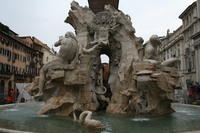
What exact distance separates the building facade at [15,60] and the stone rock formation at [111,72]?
2444 cm

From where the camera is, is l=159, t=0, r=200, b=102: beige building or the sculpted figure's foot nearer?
the sculpted figure's foot

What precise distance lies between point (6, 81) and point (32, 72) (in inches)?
477

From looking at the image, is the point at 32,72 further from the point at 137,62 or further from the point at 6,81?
the point at 137,62

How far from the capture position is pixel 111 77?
10.9 meters

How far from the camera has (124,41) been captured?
10828 millimetres

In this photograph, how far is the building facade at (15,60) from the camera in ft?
123

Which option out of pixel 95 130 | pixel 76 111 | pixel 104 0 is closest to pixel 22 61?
pixel 104 0

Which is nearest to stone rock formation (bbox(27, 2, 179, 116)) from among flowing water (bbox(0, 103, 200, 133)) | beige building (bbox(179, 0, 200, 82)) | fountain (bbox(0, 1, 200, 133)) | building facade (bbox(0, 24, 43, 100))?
fountain (bbox(0, 1, 200, 133))

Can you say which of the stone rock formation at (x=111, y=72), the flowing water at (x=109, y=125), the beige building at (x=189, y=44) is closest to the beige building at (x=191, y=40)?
the beige building at (x=189, y=44)

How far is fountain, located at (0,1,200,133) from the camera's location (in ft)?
28.8

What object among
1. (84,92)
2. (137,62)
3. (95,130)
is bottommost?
(95,130)

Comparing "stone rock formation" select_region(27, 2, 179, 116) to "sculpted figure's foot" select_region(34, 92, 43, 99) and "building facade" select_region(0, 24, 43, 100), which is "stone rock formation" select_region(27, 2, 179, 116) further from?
"building facade" select_region(0, 24, 43, 100)

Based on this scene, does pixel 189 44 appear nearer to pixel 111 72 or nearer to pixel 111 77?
pixel 111 72

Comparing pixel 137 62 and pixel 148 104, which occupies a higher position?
pixel 137 62
